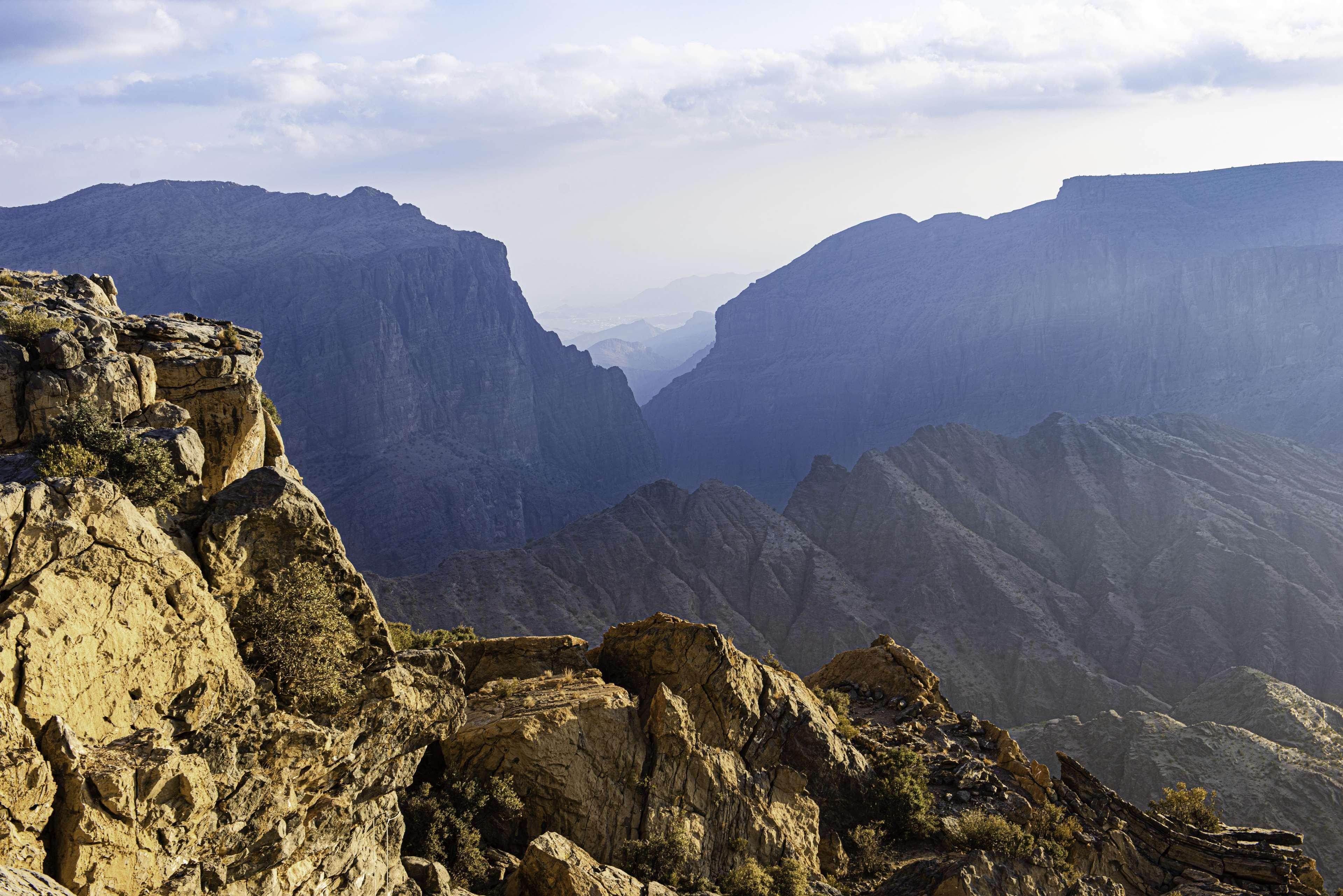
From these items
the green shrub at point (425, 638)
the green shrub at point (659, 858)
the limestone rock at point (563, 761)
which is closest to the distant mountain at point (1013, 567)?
the green shrub at point (425, 638)

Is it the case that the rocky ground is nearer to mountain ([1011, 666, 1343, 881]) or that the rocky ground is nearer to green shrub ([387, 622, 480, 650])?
green shrub ([387, 622, 480, 650])

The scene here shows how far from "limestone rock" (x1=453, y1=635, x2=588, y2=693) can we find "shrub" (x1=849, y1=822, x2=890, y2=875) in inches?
351

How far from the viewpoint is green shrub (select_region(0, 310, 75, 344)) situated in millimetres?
17203

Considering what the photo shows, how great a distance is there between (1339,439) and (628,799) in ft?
603

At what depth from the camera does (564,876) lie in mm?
16984

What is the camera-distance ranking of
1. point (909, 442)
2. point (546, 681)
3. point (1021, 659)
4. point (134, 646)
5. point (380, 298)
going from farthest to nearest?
point (380, 298) → point (909, 442) → point (1021, 659) → point (546, 681) → point (134, 646)

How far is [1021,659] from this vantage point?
97250 millimetres

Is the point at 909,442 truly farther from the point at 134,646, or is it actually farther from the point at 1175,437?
the point at 134,646

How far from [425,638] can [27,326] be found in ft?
45.8

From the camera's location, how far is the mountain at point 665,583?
10012cm

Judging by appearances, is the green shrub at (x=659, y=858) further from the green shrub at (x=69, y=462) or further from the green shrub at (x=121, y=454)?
the green shrub at (x=69, y=462)

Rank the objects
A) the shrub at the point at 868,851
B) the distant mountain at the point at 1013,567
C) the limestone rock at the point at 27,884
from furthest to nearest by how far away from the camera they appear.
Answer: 1. the distant mountain at the point at 1013,567
2. the shrub at the point at 868,851
3. the limestone rock at the point at 27,884

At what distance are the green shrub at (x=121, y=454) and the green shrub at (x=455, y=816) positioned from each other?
8.55 metres

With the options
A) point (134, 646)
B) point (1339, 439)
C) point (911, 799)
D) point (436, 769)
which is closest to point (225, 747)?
point (134, 646)
